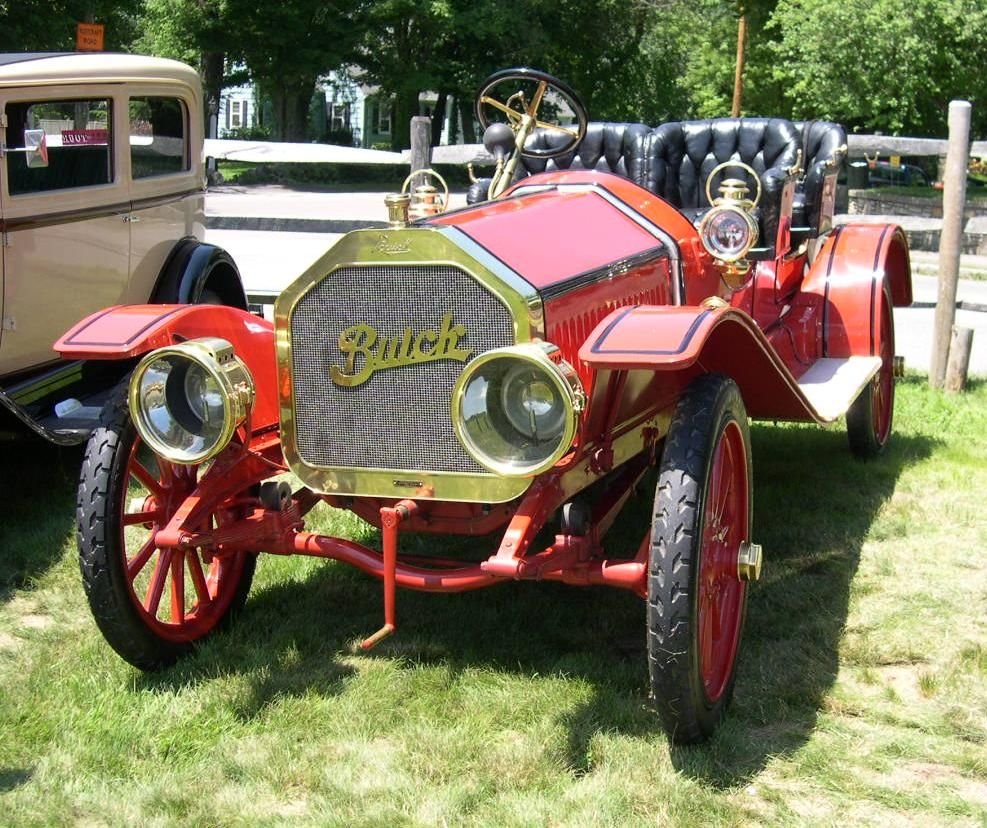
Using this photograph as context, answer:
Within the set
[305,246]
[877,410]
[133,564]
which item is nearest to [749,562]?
[133,564]

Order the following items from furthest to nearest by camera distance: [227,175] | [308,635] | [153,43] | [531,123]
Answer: [153,43]
[227,175]
[531,123]
[308,635]

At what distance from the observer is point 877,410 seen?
19.2 feet

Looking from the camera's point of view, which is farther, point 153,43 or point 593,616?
point 153,43

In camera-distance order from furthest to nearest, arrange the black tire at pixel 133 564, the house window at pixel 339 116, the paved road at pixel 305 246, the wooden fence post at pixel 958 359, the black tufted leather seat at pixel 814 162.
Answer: the house window at pixel 339 116 → the paved road at pixel 305 246 → the wooden fence post at pixel 958 359 → the black tufted leather seat at pixel 814 162 → the black tire at pixel 133 564

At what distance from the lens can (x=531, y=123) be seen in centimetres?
466

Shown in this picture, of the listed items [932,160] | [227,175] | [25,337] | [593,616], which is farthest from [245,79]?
[593,616]

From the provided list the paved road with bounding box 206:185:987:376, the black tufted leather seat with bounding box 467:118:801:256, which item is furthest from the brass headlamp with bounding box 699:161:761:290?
the black tufted leather seat with bounding box 467:118:801:256

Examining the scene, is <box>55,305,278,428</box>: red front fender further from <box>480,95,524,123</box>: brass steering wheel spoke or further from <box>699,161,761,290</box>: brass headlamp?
<box>699,161,761,290</box>: brass headlamp

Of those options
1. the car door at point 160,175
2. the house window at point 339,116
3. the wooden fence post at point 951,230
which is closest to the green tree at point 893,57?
the wooden fence post at point 951,230

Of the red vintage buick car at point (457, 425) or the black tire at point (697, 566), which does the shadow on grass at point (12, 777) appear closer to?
the red vintage buick car at point (457, 425)

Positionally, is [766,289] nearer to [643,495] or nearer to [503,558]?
[643,495]

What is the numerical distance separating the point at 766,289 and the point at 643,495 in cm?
104

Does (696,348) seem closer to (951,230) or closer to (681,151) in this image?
(681,151)

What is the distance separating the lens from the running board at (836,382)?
178 inches
